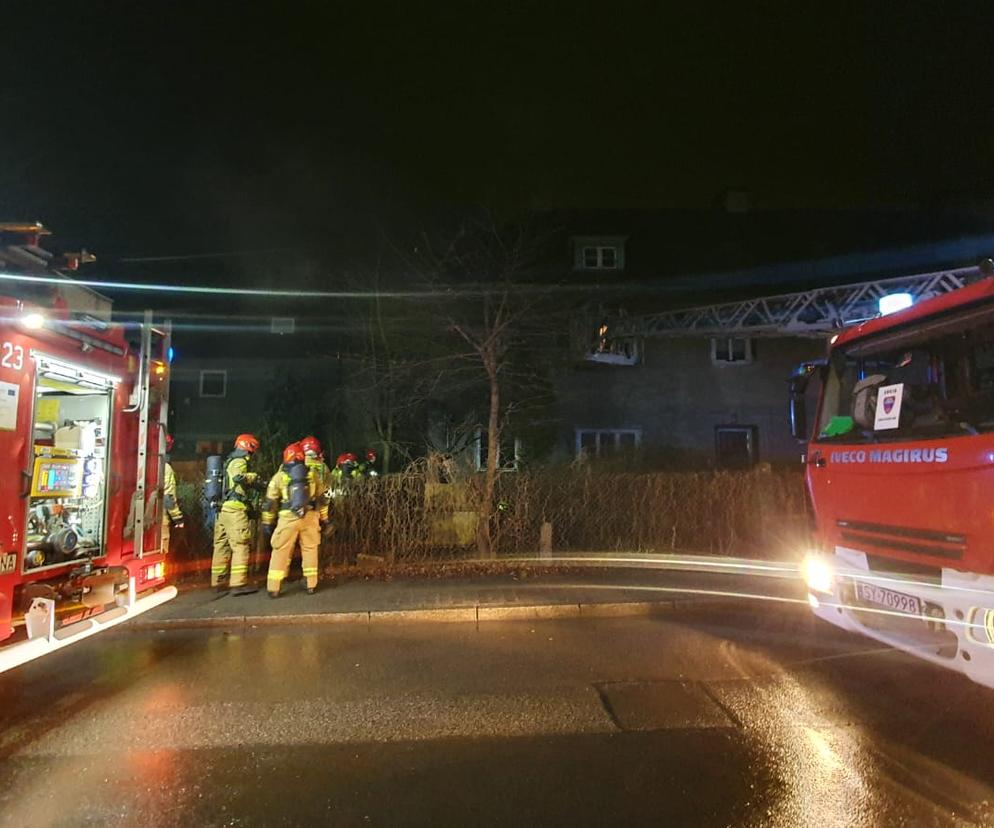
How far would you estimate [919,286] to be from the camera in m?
11.9

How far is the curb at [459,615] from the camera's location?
21.4 ft

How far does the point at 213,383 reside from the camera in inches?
827

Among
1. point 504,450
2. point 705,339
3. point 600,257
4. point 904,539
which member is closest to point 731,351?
point 705,339

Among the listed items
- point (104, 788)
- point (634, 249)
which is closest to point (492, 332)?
point (104, 788)

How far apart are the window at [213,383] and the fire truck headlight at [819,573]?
19.6 m

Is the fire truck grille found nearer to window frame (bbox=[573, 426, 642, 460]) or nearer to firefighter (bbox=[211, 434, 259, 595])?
firefighter (bbox=[211, 434, 259, 595])

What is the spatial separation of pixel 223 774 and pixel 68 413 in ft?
10.3

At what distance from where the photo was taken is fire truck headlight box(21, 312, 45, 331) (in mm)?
3930

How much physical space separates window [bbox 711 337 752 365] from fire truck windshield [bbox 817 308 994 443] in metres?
12.1

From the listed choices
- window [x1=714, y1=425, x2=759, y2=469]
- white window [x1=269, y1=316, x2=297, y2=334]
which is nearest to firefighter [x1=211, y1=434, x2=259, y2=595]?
window [x1=714, y1=425, x2=759, y2=469]

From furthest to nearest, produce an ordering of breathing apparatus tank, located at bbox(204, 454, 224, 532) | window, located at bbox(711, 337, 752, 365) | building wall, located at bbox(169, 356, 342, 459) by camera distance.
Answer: building wall, located at bbox(169, 356, 342, 459), window, located at bbox(711, 337, 752, 365), breathing apparatus tank, located at bbox(204, 454, 224, 532)

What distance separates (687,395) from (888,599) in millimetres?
12968

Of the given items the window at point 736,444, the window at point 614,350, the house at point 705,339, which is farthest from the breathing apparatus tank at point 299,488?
the window at point 736,444

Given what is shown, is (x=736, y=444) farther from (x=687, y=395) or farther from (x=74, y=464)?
(x=74, y=464)
